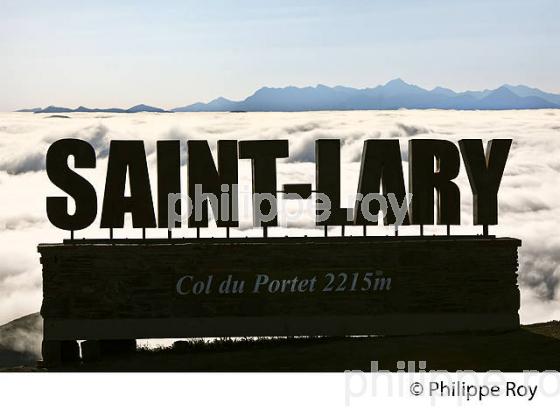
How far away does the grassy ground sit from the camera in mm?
31891

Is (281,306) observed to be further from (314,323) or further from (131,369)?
(131,369)

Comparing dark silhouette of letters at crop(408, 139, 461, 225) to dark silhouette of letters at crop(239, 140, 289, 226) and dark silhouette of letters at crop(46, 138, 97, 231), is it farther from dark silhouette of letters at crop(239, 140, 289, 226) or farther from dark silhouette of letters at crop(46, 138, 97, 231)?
dark silhouette of letters at crop(46, 138, 97, 231)

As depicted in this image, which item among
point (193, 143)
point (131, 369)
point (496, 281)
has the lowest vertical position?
point (131, 369)

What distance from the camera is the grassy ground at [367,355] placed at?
3189 centimetres

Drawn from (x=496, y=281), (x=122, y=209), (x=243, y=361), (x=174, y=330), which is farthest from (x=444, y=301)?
(x=122, y=209)

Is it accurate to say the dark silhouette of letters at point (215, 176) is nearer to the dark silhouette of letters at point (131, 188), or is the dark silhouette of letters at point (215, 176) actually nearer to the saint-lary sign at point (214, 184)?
the saint-lary sign at point (214, 184)

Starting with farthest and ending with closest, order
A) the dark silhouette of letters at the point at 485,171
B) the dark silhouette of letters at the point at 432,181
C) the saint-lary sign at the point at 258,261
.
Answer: the dark silhouette of letters at the point at 485,171, the dark silhouette of letters at the point at 432,181, the saint-lary sign at the point at 258,261

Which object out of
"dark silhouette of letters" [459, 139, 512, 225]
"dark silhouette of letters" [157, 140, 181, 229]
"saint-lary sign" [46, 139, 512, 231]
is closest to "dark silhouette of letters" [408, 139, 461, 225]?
"saint-lary sign" [46, 139, 512, 231]

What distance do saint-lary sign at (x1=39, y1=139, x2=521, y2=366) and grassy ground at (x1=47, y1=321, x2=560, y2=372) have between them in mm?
736

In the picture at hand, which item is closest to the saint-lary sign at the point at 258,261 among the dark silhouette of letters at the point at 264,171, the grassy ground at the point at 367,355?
the dark silhouette of letters at the point at 264,171

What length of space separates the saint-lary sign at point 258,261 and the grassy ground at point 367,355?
74cm

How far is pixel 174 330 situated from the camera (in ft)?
112

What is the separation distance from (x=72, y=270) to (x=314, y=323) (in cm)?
854
